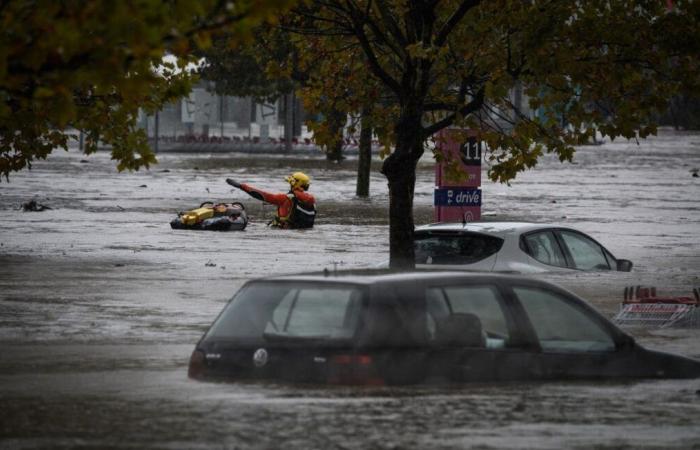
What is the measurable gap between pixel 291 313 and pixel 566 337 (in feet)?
7.30

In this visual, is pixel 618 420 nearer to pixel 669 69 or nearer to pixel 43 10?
pixel 43 10

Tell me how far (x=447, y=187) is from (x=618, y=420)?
1462 cm

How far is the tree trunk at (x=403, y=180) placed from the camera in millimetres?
19938

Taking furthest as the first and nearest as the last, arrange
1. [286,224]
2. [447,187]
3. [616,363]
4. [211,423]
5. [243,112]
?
[243,112]
[286,224]
[447,187]
[616,363]
[211,423]

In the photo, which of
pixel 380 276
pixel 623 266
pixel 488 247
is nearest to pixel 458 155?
pixel 623 266

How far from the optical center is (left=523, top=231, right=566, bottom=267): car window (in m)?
19.8

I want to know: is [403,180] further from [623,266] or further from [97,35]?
[97,35]

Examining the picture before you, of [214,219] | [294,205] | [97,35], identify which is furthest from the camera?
[294,205]

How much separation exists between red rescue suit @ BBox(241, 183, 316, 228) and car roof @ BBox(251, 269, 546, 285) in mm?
23935

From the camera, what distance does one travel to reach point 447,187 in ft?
83.4

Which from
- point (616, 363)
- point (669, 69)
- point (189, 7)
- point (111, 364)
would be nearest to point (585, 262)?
point (669, 69)

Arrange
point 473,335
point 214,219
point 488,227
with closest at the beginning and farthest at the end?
point 473,335, point 488,227, point 214,219

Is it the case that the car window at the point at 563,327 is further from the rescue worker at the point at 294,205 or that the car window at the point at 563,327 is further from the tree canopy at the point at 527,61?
the rescue worker at the point at 294,205

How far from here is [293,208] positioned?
35031 millimetres
